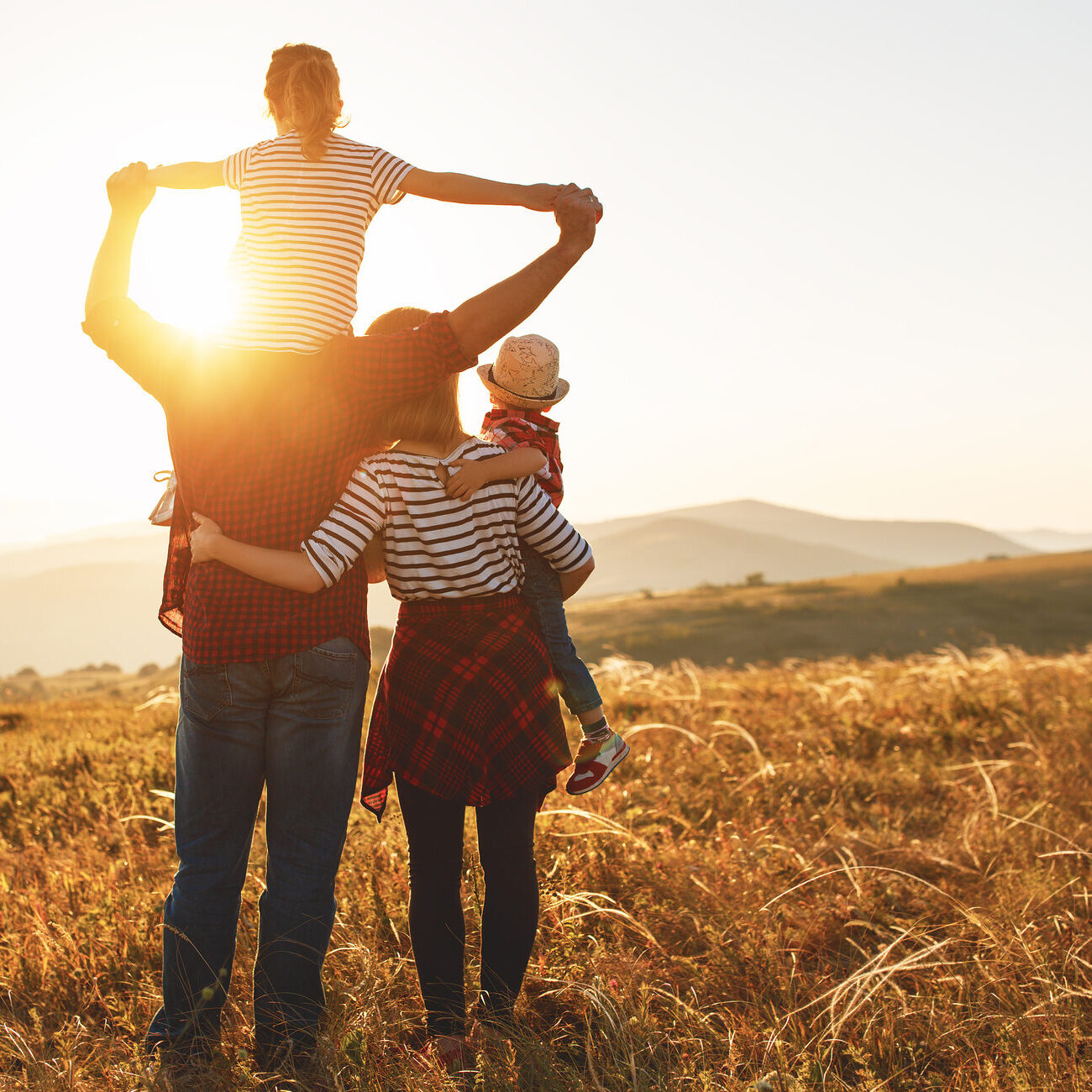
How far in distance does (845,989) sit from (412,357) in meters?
2.47

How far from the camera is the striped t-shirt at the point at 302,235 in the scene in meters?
2.42

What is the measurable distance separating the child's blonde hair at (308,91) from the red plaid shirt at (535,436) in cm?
101

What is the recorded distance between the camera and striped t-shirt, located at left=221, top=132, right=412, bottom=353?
2422 mm

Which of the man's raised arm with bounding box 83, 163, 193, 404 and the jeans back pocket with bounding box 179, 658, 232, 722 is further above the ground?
the man's raised arm with bounding box 83, 163, 193, 404

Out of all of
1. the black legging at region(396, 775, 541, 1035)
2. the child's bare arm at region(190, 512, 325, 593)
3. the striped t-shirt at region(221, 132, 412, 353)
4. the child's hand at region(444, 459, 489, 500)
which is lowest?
the black legging at region(396, 775, 541, 1035)

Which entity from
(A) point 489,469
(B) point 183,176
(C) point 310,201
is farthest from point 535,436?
(B) point 183,176

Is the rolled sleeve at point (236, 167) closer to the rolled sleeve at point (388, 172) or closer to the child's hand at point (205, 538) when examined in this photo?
the rolled sleeve at point (388, 172)

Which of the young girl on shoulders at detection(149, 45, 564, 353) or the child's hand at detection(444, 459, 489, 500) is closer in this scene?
the young girl on shoulders at detection(149, 45, 564, 353)

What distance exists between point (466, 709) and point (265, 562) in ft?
2.53

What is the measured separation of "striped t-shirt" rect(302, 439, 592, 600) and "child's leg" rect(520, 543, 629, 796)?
0.24 metres

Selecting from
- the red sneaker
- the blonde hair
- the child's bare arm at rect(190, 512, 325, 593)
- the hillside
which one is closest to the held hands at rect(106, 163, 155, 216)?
the blonde hair

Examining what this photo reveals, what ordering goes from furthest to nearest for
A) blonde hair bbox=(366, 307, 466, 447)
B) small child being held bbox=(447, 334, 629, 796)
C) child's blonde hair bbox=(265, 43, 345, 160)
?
small child being held bbox=(447, 334, 629, 796) → blonde hair bbox=(366, 307, 466, 447) → child's blonde hair bbox=(265, 43, 345, 160)

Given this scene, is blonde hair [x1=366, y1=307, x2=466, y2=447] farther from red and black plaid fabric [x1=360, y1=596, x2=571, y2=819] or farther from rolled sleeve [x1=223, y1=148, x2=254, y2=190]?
rolled sleeve [x1=223, y1=148, x2=254, y2=190]

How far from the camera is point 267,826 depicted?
8.13 ft
